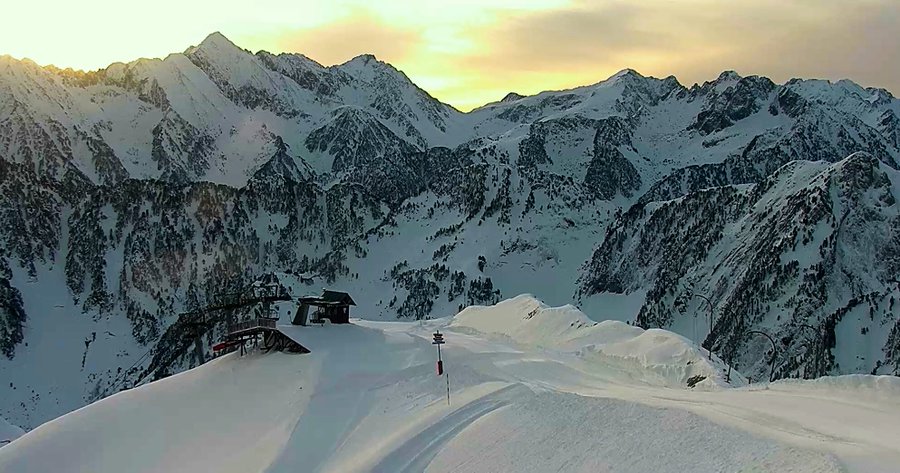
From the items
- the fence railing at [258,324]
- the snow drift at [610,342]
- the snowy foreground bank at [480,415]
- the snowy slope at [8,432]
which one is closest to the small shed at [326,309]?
the snowy foreground bank at [480,415]

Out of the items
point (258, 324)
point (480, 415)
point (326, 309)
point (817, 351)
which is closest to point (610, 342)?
point (326, 309)

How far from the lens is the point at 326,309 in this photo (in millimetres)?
65125

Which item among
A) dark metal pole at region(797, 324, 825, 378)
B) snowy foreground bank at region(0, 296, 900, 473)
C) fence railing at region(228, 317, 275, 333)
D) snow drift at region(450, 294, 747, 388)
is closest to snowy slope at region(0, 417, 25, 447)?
snowy foreground bank at region(0, 296, 900, 473)

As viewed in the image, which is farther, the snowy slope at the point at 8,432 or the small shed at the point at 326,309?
the snowy slope at the point at 8,432

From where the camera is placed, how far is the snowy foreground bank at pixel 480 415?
2548cm

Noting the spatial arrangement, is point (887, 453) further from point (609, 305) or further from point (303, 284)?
point (303, 284)

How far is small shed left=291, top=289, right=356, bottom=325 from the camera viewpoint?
62659mm

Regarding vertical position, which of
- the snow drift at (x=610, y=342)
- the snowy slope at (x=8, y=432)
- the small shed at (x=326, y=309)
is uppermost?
the small shed at (x=326, y=309)

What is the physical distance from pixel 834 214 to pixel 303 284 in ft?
372

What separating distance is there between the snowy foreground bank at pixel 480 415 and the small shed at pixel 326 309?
1.82m

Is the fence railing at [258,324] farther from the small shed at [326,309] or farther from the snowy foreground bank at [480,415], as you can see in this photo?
the small shed at [326,309]

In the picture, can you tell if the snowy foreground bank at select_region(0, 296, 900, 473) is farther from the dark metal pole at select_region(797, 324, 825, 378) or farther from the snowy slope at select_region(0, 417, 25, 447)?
the dark metal pole at select_region(797, 324, 825, 378)

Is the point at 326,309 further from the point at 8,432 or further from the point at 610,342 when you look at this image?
the point at 8,432

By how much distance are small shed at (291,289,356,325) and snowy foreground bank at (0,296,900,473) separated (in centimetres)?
182
